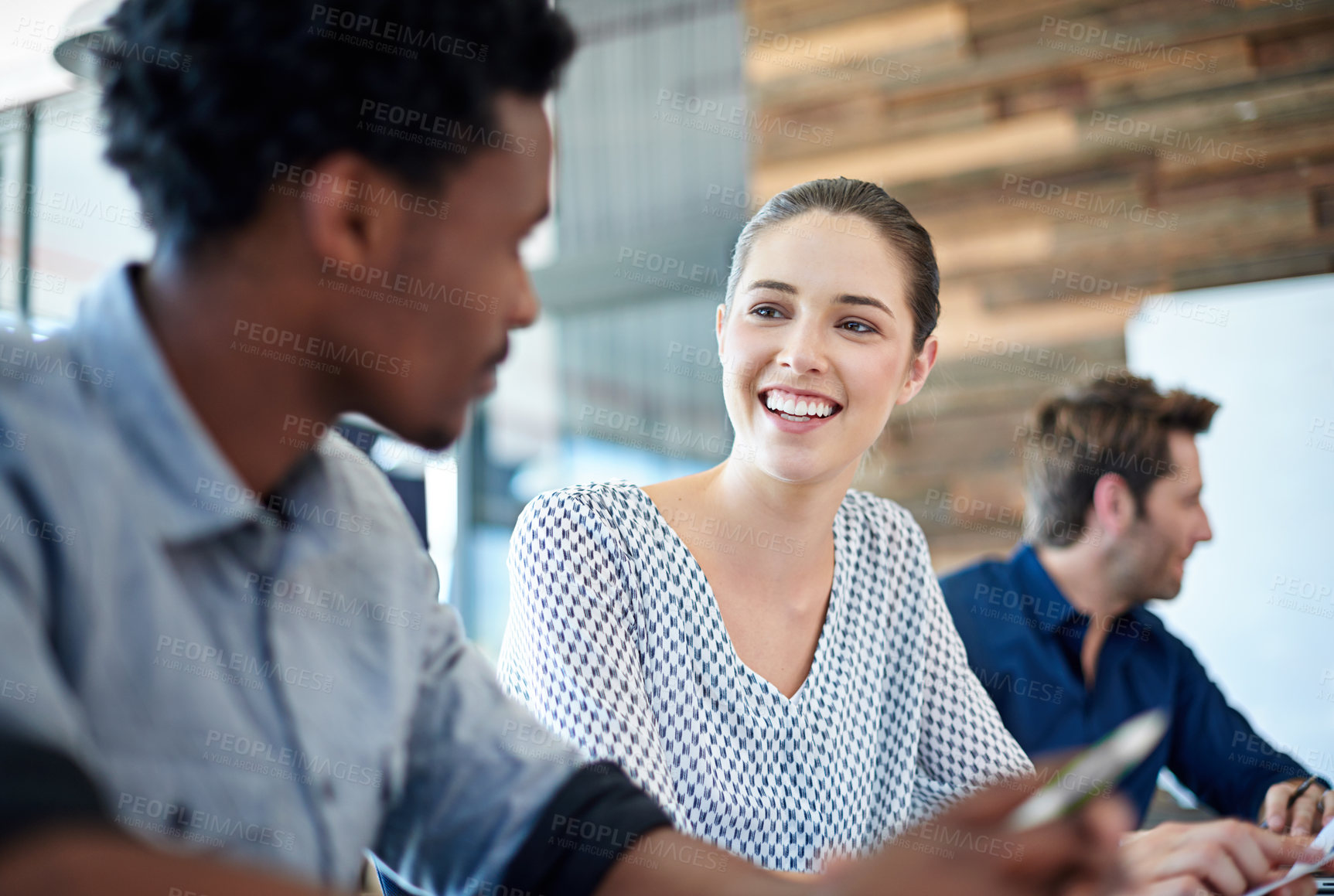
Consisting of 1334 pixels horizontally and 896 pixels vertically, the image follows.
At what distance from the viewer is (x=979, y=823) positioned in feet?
2.01

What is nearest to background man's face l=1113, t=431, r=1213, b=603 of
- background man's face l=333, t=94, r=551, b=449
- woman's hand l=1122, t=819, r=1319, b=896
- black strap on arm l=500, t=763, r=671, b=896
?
woman's hand l=1122, t=819, r=1319, b=896

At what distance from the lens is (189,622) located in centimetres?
66

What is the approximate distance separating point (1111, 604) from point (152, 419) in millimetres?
2273

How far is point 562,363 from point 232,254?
4366mm

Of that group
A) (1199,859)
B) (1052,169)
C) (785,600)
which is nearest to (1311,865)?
(1199,859)

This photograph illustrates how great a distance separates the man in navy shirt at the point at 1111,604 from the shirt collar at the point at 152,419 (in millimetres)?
1868

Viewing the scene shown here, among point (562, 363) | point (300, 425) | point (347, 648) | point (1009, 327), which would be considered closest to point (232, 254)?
point (300, 425)

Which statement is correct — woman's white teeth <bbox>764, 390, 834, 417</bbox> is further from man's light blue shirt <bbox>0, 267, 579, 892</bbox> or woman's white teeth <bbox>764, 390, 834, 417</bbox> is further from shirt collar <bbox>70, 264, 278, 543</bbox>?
shirt collar <bbox>70, 264, 278, 543</bbox>

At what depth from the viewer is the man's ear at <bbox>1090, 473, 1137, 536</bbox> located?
2.55m

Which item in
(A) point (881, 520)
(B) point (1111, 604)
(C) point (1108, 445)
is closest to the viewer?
(A) point (881, 520)

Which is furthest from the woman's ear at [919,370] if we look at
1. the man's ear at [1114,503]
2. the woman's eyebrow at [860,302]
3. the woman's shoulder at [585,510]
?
the man's ear at [1114,503]

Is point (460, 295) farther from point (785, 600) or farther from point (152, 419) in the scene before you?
point (785, 600)

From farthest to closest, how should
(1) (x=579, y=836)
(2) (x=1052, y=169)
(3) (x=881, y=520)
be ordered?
(2) (x=1052, y=169) < (3) (x=881, y=520) < (1) (x=579, y=836)

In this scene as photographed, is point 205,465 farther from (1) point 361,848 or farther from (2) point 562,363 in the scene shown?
(2) point 562,363
